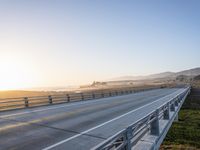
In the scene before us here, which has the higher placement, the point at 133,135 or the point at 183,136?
the point at 133,135

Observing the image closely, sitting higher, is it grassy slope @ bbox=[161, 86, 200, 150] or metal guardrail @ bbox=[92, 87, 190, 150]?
metal guardrail @ bbox=[92, 87, 190, 150]

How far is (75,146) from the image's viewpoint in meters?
8.01

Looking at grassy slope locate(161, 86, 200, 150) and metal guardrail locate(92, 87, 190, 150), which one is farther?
grassy slope locate(161, 86, 200, 150)

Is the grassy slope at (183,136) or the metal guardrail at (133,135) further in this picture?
the grassy slope at (183,136)

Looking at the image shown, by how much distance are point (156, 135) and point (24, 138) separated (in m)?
5.51

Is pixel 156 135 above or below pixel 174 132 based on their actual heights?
above

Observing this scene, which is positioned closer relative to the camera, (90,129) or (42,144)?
(42,144)

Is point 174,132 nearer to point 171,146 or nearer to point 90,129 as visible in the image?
point 171,146

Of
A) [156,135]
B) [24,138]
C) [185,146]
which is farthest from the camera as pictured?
[185,146]

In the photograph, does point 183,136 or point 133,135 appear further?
point 183,136

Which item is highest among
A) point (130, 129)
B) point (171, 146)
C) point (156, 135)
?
point (130, 129)

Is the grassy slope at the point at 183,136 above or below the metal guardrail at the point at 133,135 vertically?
below

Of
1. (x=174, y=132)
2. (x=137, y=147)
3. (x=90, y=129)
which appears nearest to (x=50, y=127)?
(x=90, y=129)

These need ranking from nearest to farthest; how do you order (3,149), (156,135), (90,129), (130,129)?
(130,129)
(3,149)
(156,135)
(90,129)
